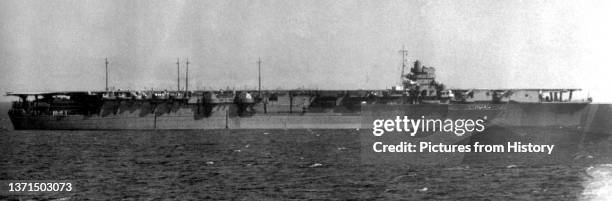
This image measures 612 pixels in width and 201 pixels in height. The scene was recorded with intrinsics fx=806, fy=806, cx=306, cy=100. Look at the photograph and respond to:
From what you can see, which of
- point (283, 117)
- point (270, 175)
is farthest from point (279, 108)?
point (270, 175)

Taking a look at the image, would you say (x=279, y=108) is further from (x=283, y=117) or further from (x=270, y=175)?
(x=270, y=175)

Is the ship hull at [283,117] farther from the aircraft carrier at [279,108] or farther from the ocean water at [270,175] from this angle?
the ocean water at [270,175]

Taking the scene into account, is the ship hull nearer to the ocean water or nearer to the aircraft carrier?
the aircraft carrier

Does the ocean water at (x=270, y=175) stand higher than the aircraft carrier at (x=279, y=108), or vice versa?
the aircraft carrier at (x=279, y=108)

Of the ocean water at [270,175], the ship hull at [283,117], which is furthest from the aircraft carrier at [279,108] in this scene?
the ocean water at [270,175]

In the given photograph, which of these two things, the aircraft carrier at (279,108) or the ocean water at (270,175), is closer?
the ocean water at (270,175)

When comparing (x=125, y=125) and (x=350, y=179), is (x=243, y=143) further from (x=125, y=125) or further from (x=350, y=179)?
(x=350, y=179)

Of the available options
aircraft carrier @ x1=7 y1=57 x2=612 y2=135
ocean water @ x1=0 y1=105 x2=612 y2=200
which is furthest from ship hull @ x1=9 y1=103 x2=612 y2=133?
ocean water @ x1=0 y1=105 x2=612 y2=200

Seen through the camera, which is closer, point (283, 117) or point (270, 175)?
point (270, 175)

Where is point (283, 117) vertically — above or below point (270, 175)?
above
